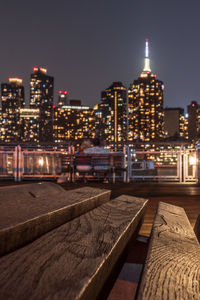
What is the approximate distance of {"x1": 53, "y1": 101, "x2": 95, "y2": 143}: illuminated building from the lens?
→ 6526 inches

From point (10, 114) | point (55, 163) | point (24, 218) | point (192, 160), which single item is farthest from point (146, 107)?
point (24, 218)

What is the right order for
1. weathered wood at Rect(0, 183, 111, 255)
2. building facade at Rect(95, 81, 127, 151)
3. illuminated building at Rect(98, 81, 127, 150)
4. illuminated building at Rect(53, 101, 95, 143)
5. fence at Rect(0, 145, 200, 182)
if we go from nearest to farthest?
weathered wood at Rect(0, 183, 111, 255), fence at Rect(0, 145, 200, 182), illuminated building at Rect(98, 81, 127, 150), building facade at Rect(95, 81, 127, 151), illuminated building at Rect(53, 101, 95, 143)

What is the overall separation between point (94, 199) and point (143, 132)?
15787cm

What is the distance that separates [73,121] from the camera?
16912 cm

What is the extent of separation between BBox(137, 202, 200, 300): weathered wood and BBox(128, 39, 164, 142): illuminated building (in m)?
157

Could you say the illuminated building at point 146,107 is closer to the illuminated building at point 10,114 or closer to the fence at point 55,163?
the illuminated building at point 10,114

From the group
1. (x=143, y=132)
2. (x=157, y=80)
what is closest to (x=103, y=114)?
(x=143, y=132)

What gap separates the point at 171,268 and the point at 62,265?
0.27m

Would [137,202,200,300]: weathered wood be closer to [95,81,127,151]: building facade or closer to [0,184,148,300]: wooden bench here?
[0,184,148,300]: wooden bench

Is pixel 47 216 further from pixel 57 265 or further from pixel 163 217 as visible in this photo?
pixel 163 217

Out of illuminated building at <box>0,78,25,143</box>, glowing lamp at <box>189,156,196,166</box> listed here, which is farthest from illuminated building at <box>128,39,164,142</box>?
glowing lamp at <box>189,156,196,166</box>

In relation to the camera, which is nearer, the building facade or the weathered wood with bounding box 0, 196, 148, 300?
the weathered wood with bounding box 0, 196, 148, 300

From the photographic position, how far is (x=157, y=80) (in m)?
166

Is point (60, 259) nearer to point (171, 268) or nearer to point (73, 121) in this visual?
point (171, 268)
